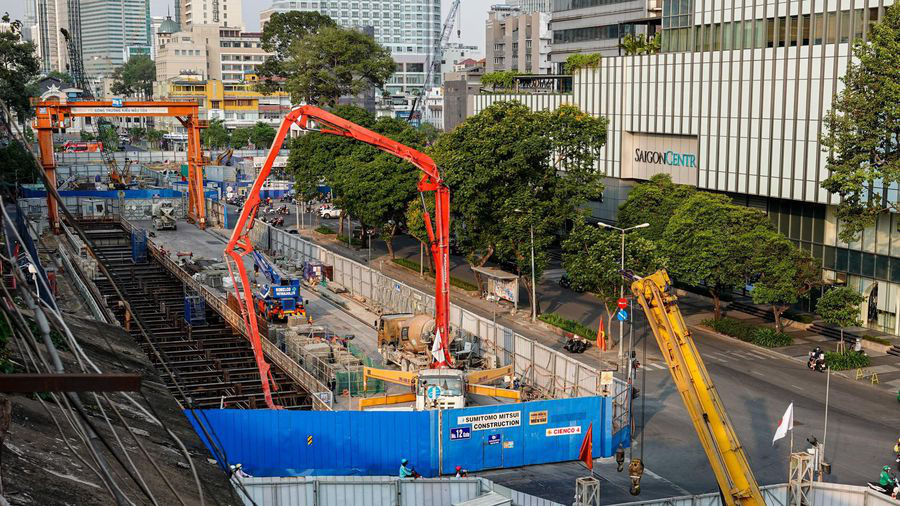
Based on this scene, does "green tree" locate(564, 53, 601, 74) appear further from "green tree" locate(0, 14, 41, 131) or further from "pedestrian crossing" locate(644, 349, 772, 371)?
"green tree" locate(0, 14, 41, 131)

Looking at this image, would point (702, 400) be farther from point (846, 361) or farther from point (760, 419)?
point (846, 361)

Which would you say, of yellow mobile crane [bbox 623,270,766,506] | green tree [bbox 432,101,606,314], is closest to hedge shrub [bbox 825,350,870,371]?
green tree [bbox 432,101,606,314]

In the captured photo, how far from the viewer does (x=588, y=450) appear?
39250mm

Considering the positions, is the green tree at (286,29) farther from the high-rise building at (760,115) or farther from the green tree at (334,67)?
the high-rise building at (760,115)

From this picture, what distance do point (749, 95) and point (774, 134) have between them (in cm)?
360

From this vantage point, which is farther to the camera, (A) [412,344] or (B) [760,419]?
(A) [412,344]

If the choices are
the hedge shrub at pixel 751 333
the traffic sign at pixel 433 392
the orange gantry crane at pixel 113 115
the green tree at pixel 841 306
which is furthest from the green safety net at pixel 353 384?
the orange gantry crane at pixel 113 115

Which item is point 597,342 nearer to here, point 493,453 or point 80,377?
point 493,453

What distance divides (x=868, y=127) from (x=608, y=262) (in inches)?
635

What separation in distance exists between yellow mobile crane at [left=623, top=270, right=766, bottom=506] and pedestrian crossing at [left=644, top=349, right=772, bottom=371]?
23522mm

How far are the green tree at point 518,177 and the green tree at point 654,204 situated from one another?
4.57m

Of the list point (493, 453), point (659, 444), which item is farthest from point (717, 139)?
point (493, 453)

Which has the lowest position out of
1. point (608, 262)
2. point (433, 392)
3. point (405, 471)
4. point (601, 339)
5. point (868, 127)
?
point (601, 339)

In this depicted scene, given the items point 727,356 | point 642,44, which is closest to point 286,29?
point 642,44
